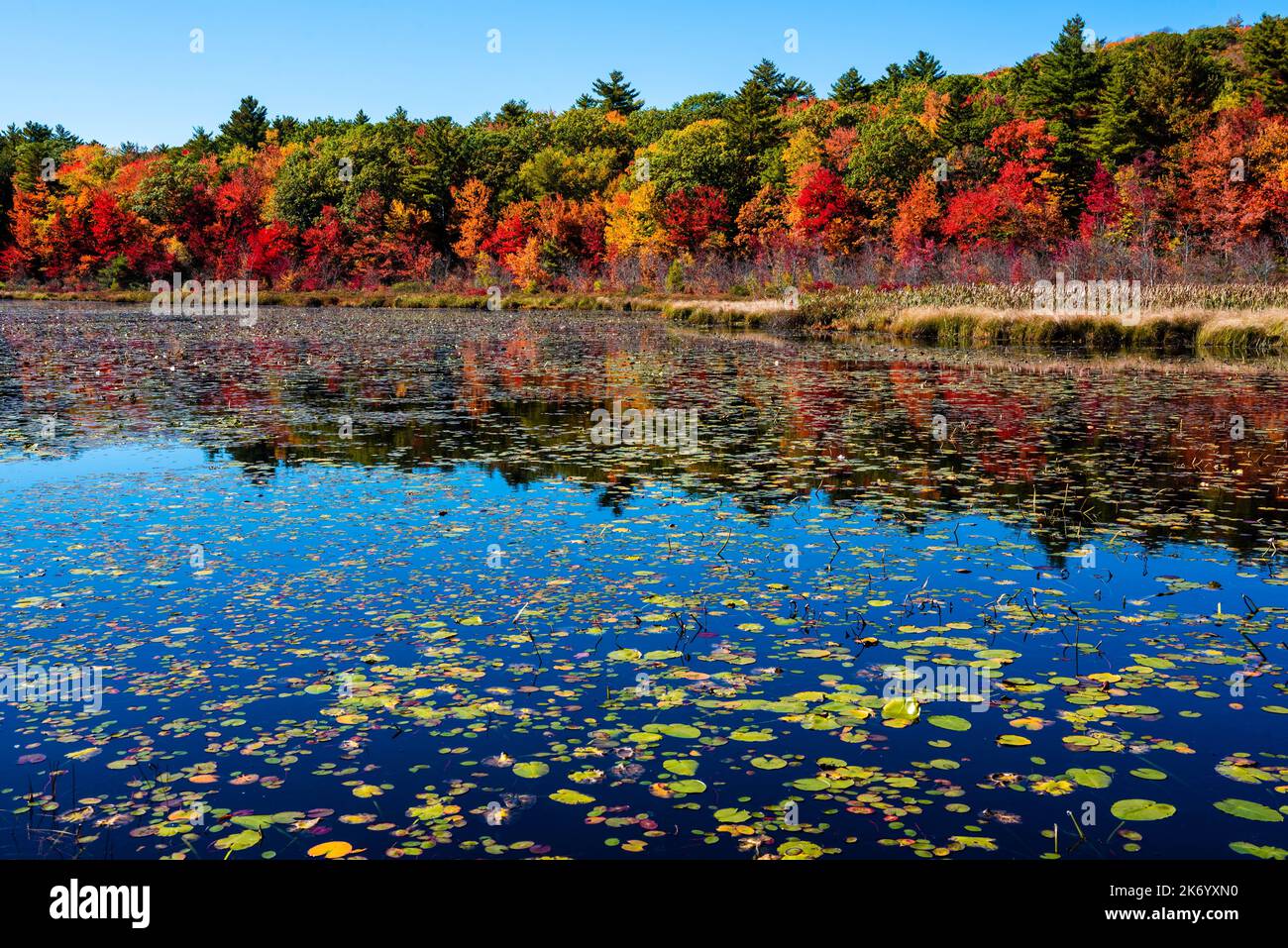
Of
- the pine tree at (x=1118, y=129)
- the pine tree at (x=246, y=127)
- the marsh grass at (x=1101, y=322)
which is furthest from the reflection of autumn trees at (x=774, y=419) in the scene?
the pine tree at (x=246, y=127)

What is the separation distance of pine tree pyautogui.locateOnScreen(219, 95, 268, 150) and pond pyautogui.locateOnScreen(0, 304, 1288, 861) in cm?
11081

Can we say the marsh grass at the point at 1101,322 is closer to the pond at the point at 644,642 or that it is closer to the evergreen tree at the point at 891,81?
the pond at the point at 644,642

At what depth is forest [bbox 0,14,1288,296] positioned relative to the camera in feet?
175

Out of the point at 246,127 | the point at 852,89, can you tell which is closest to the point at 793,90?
the point at 852,89

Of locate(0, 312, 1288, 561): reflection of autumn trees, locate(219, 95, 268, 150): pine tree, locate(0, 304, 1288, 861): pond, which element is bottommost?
locate(0, 304, 1288, 861): pond

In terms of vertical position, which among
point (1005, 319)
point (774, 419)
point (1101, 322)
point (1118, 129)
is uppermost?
point (1118, 129)

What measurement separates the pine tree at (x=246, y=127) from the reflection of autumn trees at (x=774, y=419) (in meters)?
92.1

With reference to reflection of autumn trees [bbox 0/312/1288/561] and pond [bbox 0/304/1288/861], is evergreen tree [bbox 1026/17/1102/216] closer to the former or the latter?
reflection of autumn trees [bbox 0/312/1288/561]

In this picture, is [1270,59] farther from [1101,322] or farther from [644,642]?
Answer: [644,642]

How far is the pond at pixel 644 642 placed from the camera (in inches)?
181

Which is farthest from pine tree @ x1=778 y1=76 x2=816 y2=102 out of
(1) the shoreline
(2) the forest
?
(1) the shoreline

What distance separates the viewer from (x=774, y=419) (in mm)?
17469

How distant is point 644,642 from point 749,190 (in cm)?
7199

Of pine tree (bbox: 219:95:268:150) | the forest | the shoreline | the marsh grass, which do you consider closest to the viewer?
the marsh grass
